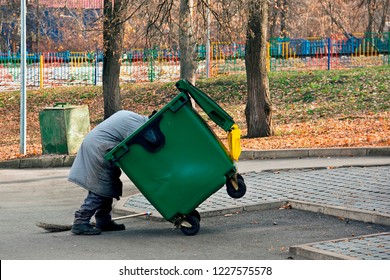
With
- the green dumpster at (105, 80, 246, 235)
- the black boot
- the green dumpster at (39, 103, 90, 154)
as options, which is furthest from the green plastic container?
the green dumpster at (39, 103, 90, 154)

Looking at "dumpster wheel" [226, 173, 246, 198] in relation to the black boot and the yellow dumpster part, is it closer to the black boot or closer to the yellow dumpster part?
the yellow dumpster part

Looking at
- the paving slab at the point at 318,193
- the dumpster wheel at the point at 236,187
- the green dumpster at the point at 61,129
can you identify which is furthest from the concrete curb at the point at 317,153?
the dumpster wheel at the point at 236,187

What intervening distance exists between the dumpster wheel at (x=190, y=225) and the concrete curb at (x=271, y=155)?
703 cm

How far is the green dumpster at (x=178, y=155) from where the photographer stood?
29.3 ft

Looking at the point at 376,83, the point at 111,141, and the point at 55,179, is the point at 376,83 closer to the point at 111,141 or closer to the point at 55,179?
the point at 55,179

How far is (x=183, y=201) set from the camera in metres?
9.00

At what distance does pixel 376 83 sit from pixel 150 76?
11.8 m

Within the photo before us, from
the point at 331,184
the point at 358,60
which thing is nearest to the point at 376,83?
the point at 358,60

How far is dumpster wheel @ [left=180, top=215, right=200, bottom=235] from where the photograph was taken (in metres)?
9.20

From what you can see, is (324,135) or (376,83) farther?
(376,83)

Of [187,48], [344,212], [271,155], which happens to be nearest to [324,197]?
[344,212]

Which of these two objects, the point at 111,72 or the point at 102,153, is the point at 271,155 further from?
the point at 111,72

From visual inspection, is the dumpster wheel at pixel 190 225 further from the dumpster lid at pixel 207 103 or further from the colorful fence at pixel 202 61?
the colorful fence at pixel 202 61

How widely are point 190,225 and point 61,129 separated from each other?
30.3ft
